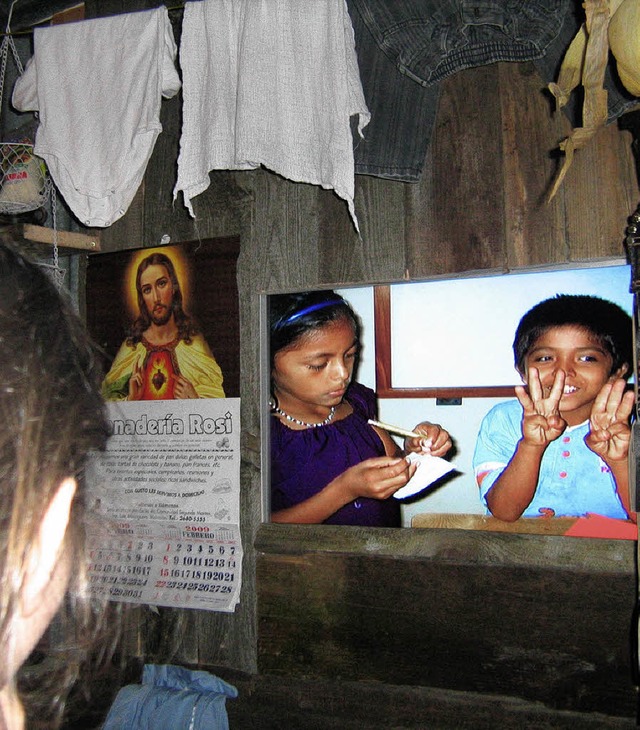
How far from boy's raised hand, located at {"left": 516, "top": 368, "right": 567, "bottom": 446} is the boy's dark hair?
2.4 inches

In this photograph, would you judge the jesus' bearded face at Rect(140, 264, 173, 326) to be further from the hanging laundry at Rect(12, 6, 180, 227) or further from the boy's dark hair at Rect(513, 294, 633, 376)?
the boy's dark hair at Rect(513, 294, 633, 376)

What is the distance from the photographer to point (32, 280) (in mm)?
518

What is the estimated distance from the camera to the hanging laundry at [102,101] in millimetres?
2236

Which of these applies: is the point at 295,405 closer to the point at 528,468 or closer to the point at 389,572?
the point at 389,572

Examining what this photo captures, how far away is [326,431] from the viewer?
238cm

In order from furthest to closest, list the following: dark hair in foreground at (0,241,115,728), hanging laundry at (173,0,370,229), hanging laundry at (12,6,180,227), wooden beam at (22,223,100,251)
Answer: wooden beam at (22,223,100,251) → hanging laundry at (12,6,180,227) → hanging laundry at (173,0,370,229) → dark hair in foreground at (0,241,115,728)

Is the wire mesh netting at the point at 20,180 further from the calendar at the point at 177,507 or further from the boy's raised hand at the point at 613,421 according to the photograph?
the boy's raised hand at the point at 613,421

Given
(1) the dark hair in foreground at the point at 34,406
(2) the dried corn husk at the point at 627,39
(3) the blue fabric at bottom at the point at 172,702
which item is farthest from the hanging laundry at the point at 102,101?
(1) the dark hair in foreground at the point at 34,406

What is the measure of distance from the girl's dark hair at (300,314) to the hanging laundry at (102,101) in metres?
0.58

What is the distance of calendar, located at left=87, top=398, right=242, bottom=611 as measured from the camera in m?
A: 2.46

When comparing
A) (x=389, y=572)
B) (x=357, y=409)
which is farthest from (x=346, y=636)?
(x=357, y=409)

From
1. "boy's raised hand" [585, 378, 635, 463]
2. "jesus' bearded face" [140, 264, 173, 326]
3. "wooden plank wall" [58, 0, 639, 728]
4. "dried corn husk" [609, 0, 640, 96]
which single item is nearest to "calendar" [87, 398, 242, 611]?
"wooden plank wall" [58, 0, 639, 728]

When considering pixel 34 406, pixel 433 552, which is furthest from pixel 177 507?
pixel 34 406

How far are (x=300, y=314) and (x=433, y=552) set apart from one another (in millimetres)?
847
